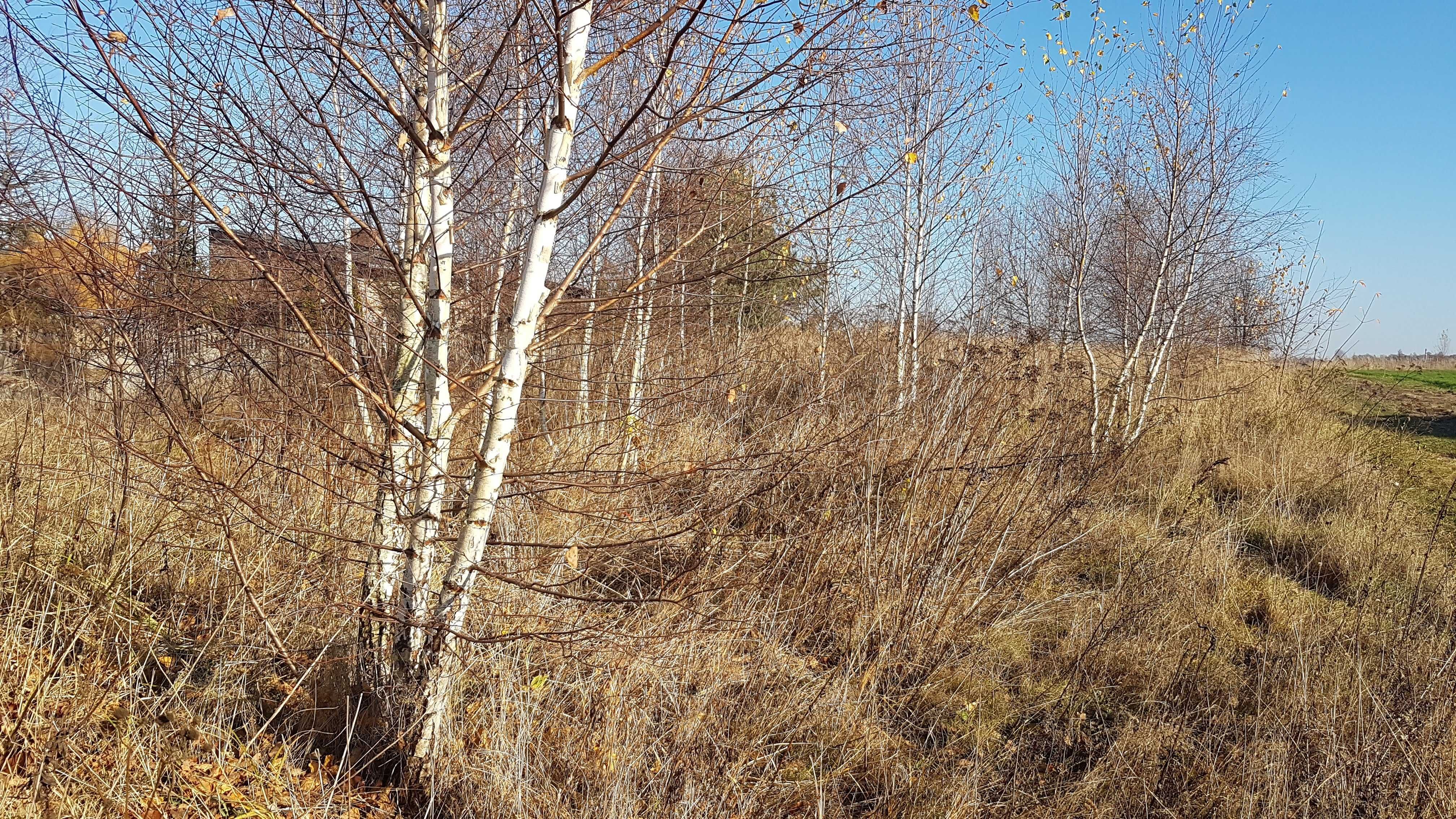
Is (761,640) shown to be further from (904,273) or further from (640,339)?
(904,273)

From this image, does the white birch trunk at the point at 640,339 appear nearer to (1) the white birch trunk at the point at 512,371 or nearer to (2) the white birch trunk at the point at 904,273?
(1) the white birch trunk at the point at 512,371

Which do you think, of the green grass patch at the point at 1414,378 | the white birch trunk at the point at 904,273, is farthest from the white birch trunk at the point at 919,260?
the green grass patch at the point at 1414,378

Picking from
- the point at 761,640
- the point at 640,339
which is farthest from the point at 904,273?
the point at 761,640

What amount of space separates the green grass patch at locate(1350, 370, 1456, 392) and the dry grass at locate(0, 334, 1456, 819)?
29.2 feet

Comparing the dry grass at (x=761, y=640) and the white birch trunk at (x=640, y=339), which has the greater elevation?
the white birch trunk at (x=640, y=339)

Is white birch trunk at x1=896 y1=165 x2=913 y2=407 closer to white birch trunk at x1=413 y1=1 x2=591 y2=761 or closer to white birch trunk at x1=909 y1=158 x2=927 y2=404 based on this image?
white birch trunk at x1=909 y1=158 x2=927 y2=404

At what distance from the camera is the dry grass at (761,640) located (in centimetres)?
246

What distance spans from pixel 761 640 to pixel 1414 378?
14.8 meters

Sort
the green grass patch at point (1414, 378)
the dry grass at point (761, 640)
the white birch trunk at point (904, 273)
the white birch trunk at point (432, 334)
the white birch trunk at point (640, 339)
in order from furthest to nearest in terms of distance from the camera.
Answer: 1. the green grass patch at point (1414, 378)
2. the white birch trunk at point (904, 273)
3. the white birch trunk at point (640, 339)
4. the dry grass at point (761, 640)
5. the white birch trunk at point (432, 334)

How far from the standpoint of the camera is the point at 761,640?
11.1 ft

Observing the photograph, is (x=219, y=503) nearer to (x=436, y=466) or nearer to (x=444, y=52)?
(x=436, y=466)

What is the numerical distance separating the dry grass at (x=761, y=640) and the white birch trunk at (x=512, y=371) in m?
0.14

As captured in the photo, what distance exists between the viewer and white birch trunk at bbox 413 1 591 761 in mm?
2096

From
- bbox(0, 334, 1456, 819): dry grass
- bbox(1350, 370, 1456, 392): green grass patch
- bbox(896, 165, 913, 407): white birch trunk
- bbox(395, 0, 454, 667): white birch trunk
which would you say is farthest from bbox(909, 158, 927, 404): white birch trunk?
bbox(1350, 370, 1456, 392): green grass patch
